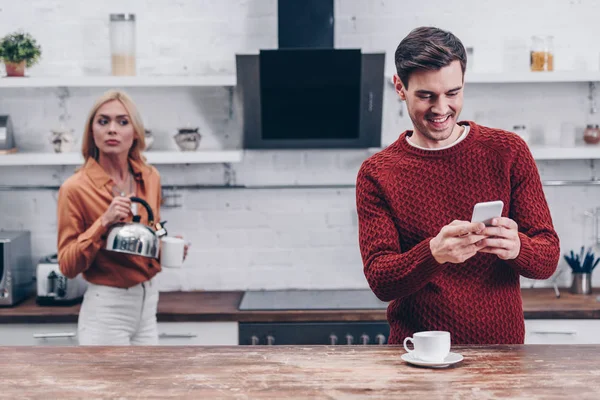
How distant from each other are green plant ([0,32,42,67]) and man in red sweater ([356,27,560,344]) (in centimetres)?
223

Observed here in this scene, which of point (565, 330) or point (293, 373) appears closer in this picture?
point (293, 373)

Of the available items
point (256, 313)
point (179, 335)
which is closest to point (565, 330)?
point (256, 313)

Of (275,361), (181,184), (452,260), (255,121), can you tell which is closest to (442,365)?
(452,260)

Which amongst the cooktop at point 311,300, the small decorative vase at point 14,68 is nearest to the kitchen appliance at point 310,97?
the cooktop at point 311,300

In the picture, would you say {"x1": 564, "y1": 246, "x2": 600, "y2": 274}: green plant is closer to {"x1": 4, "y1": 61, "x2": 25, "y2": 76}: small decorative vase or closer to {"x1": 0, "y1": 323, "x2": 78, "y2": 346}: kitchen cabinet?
{"x1": 0, "y1": 323, "x2": 78, "y2": 346}: kitchen cabinet

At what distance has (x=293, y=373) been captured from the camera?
1.77m

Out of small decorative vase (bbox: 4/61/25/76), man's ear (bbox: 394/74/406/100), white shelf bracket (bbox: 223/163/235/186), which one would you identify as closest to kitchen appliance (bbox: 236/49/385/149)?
white shelf bracket (bbox: 223/163/235/186)

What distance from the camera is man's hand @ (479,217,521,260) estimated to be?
5.80 feet

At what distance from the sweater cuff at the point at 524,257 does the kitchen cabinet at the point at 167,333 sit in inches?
71.2

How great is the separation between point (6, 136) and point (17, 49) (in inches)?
17.1

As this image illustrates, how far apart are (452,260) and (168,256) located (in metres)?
1.64

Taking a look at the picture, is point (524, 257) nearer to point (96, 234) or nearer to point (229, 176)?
point (96, 234)

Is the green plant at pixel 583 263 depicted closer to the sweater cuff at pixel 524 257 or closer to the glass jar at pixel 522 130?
the glass jar at pixel 522 130

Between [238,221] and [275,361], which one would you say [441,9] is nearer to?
[238,221]
